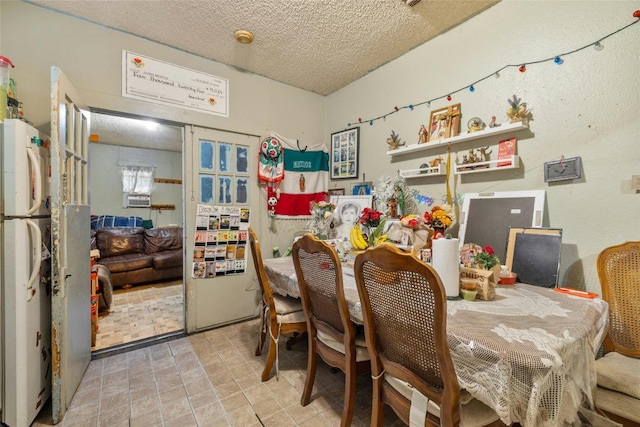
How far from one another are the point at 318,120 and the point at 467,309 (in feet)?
9.91

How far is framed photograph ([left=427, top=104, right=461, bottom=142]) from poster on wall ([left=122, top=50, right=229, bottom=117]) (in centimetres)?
205

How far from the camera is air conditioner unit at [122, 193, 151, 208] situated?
571 cm

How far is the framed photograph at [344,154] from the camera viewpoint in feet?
10.5

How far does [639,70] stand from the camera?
1.46 meters

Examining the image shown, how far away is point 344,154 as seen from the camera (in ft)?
11.0

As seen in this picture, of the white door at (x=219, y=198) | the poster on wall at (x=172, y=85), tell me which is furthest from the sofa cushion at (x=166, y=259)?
the poster on wall at (x=172, y=85)

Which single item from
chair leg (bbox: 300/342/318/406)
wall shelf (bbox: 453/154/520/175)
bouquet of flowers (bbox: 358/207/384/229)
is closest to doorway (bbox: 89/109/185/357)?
chair leg (bbox: 300/342/318/406)

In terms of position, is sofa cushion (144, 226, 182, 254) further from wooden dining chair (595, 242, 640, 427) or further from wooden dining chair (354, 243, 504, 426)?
wooden dining chair (595, 242, 640, 427)

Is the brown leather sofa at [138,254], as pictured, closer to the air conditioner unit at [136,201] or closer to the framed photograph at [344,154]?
the air conditioner unit at [136,201]

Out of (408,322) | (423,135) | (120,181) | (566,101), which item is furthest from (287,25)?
(120,181)

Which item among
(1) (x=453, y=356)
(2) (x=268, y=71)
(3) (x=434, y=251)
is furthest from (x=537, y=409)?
(2) (x=268, y=71)

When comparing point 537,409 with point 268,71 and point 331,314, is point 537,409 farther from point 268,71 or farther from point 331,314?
point 268,71

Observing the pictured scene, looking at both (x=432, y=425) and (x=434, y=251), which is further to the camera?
(x=434, y=251)

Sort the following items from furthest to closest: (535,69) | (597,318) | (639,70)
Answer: (535,69) → (639,70) → (597,318)
